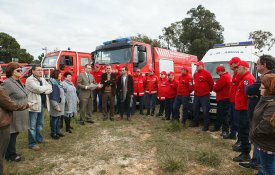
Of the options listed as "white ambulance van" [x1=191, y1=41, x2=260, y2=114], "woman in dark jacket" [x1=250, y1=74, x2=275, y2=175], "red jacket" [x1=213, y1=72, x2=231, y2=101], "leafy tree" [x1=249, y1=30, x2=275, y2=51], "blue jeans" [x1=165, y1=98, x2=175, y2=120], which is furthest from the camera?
"leafy tree" [x1=249, y1=30, x2=275, y2=51]

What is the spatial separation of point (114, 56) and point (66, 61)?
136 inches

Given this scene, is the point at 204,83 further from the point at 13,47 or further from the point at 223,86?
the point at 13,47

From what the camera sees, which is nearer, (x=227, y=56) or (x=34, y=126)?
(x=34, y=126)

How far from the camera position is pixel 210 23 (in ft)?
128

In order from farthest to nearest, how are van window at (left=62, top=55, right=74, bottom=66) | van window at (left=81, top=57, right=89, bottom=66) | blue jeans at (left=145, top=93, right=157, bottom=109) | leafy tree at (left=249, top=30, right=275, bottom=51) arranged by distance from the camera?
leafy tree at (left=249, top=30, right=275, bottom=51), van window at (left=81, top=57, right=89, bottom=66), van window at (left=62, top=55, right=74, bottom=66), blue jeans at (left=145, top=93, right=157, bottom=109)

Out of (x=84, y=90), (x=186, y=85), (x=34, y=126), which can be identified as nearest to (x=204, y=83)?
(x=186, y=85)

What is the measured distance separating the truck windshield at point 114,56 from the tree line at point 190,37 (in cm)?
2674

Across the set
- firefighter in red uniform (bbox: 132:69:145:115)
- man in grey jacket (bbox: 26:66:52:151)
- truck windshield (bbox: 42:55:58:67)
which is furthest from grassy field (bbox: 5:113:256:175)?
truck windshield (bbox: 42:55:58:67)

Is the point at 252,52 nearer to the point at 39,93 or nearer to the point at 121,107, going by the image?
the point at 121,107

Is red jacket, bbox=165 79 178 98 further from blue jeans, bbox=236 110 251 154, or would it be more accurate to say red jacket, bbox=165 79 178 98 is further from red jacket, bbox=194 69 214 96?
blue jeans, bbox=236 110 251 154

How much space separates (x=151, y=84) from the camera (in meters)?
9.18

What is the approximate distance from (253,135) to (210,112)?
433 cm

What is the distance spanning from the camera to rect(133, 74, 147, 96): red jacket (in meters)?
9.16

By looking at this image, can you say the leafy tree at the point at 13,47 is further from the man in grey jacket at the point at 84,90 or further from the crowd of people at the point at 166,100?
the man in grey jacket at the point at 84,90
